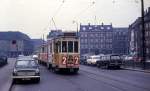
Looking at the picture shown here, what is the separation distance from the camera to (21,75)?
934 inches

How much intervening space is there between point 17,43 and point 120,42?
43.5 m

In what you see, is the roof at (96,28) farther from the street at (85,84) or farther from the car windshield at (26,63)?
the car windshield at (26,63)

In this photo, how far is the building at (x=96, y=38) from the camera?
160625 mm

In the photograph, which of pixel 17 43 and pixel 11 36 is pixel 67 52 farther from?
pixel 11 36

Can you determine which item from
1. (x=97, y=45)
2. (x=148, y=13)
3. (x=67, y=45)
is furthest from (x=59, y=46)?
(x=97, y=45)

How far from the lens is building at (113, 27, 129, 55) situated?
160 metres

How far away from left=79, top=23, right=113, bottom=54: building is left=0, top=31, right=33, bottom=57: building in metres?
26.3

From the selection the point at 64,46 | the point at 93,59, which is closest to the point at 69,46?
the point at 64,46

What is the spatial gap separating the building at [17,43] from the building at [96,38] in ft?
86.3

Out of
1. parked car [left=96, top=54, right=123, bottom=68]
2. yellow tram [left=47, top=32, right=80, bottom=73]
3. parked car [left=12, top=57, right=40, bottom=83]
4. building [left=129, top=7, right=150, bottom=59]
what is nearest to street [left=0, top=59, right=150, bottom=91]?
parked car [left=12, top=57, right=40, bottom=83]

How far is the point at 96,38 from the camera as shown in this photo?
16425 centimetres

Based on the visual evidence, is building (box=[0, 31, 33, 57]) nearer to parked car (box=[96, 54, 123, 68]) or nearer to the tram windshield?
parked car (box=[96, 54, 123, 68])

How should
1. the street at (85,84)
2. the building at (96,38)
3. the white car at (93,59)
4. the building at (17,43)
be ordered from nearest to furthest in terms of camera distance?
1. the street at (85,84)
2. the white car at (93,59)
3. the building at (96,38)
4. the building at (17,43)

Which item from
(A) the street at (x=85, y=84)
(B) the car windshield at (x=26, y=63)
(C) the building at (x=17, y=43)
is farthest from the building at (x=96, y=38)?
(B) the car windshield at (x=26, y=63)
